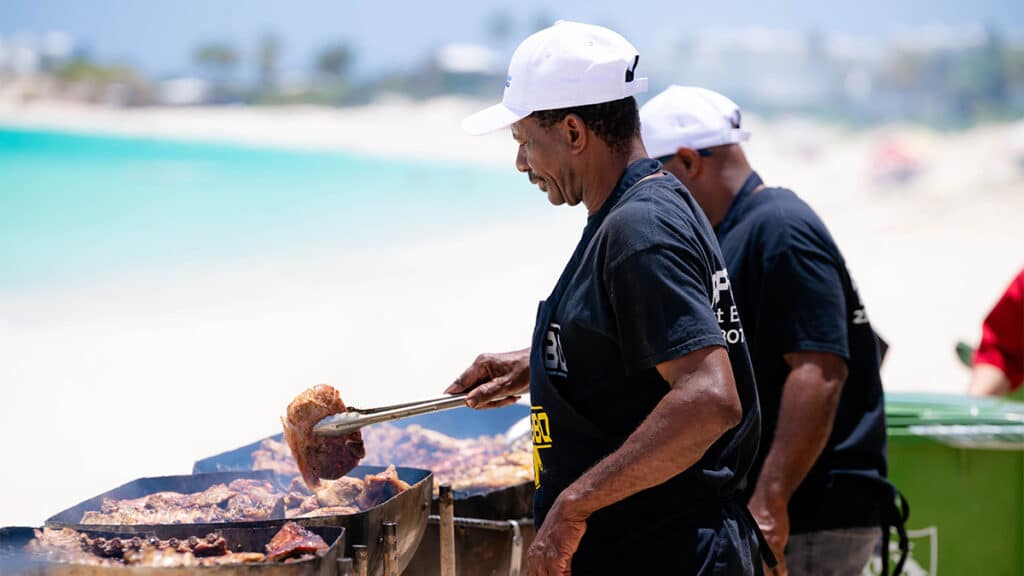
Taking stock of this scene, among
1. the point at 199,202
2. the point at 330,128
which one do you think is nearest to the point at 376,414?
the point at 199,202

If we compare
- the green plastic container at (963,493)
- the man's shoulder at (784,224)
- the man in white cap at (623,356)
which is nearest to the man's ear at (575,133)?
the man in white cap at (623,356)

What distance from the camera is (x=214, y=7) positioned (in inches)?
2611

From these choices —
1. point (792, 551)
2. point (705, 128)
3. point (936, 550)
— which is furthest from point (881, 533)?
point (705, 128)

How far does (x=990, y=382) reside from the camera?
5.97 meters

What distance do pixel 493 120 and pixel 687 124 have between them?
4.87ft

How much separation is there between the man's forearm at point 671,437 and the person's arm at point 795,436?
137 centimetres

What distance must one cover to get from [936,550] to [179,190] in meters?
52.2

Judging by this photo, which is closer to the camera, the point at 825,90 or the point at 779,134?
the point at 779,134

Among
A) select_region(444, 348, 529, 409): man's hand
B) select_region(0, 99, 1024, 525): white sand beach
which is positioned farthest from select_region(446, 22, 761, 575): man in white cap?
select_region(0, 99, 1024, 525): white sand beach

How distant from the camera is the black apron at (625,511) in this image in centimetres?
249

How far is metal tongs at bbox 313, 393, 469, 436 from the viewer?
329 centimetres

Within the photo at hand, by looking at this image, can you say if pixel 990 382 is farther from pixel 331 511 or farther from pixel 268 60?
pixel 268 60

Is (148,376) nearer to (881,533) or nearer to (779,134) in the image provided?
(881,533)

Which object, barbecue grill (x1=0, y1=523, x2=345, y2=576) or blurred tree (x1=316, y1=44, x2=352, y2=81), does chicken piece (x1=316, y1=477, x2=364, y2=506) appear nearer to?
barbecue grill (x1=0, y1=523, x2=345, y2=576)
